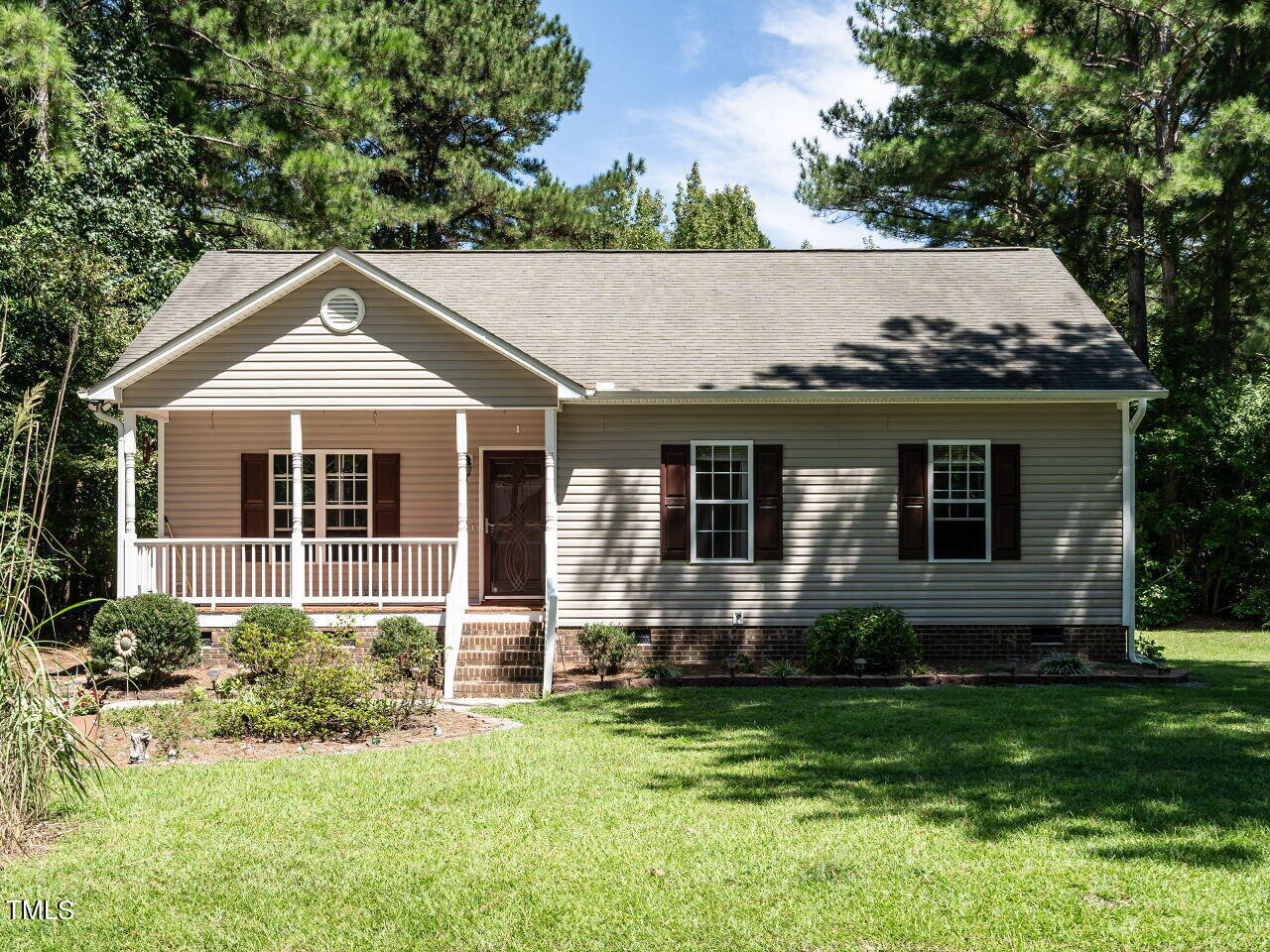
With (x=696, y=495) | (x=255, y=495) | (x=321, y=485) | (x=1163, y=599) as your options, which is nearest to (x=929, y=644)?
(x=696, y=495)

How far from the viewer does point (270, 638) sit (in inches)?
381

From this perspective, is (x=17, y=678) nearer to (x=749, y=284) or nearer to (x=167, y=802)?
(x=167, y=802)

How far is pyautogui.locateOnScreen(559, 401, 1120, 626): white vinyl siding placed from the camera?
1304cm

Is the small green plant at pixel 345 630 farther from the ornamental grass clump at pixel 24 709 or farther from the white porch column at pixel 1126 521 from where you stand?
the white porch column at pixel 1126 521

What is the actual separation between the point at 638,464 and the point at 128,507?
20.7ft

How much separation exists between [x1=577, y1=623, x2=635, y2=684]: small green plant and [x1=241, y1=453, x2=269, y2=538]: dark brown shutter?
4.94 m

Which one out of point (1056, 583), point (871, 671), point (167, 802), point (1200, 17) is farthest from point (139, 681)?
point (1200, 17)

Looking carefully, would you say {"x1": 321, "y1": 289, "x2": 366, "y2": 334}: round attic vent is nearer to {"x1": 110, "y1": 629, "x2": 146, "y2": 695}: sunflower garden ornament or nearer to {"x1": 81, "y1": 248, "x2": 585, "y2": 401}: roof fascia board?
{"x1": 81, "y1": 248, "x2": 585, "y2": 401}: roof fascia board

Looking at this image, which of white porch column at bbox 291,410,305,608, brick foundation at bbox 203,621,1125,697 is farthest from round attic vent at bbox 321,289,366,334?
brick foundation at bbox 203,621,1125,697

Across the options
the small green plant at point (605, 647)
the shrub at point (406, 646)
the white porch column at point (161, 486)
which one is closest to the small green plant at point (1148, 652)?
the small green plant at point (605, 647)

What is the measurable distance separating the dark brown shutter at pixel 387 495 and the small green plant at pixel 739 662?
4936mm

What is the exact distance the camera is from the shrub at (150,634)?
433 inches

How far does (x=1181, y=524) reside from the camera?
1980 cm

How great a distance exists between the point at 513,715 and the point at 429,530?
186 inches
